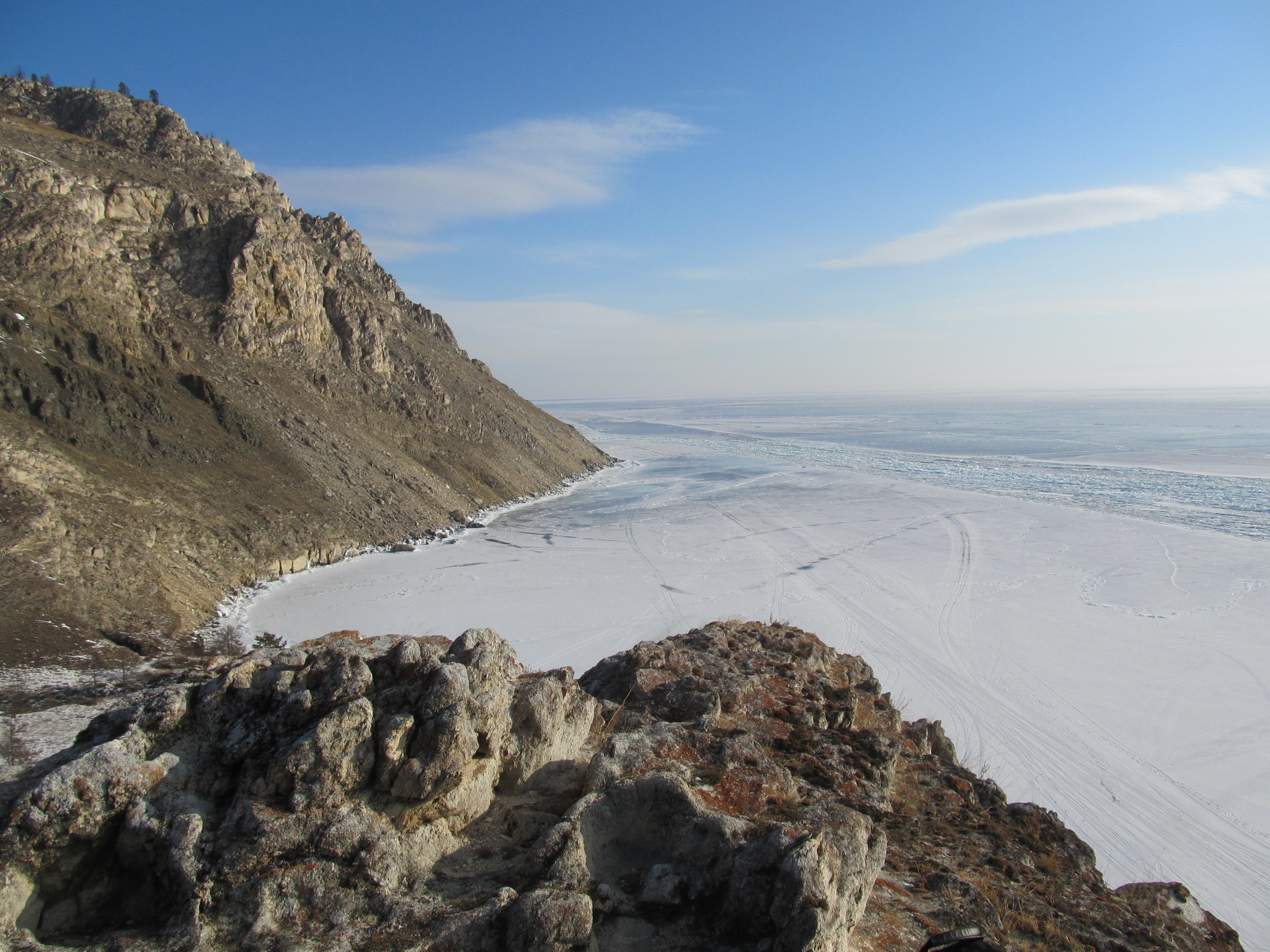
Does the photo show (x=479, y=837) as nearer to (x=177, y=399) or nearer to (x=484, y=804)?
(x=484, y=804)

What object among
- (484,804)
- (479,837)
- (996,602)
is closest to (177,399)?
(484,804)

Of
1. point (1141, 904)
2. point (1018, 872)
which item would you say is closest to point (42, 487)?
point (1018, 872)

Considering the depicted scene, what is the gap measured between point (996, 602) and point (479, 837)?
66.4 ft

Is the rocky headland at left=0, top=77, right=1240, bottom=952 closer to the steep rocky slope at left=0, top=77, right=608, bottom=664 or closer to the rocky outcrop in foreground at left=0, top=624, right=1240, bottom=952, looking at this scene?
the rocky outcrop in foreground at left=0, top=624, right=1240, bottom=952

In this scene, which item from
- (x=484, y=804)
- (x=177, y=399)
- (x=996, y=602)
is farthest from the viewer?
(x=177, y=399)

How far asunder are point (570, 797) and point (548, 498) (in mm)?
34606

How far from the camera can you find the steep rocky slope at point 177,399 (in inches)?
669

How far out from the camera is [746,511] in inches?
1401

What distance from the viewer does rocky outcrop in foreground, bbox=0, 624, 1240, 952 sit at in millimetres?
4547

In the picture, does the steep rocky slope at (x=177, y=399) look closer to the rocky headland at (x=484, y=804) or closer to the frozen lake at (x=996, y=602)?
the rocky headland at (x=484, y=804)

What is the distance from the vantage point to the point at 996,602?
69.1 feet

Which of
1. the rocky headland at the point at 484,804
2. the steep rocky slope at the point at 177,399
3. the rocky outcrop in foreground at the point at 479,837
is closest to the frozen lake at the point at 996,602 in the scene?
the steep rocky slope at the point at 177,399

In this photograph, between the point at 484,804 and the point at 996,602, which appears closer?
the point at 484,804

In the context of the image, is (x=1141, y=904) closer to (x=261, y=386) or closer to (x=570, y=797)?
(x=570, y=797)
